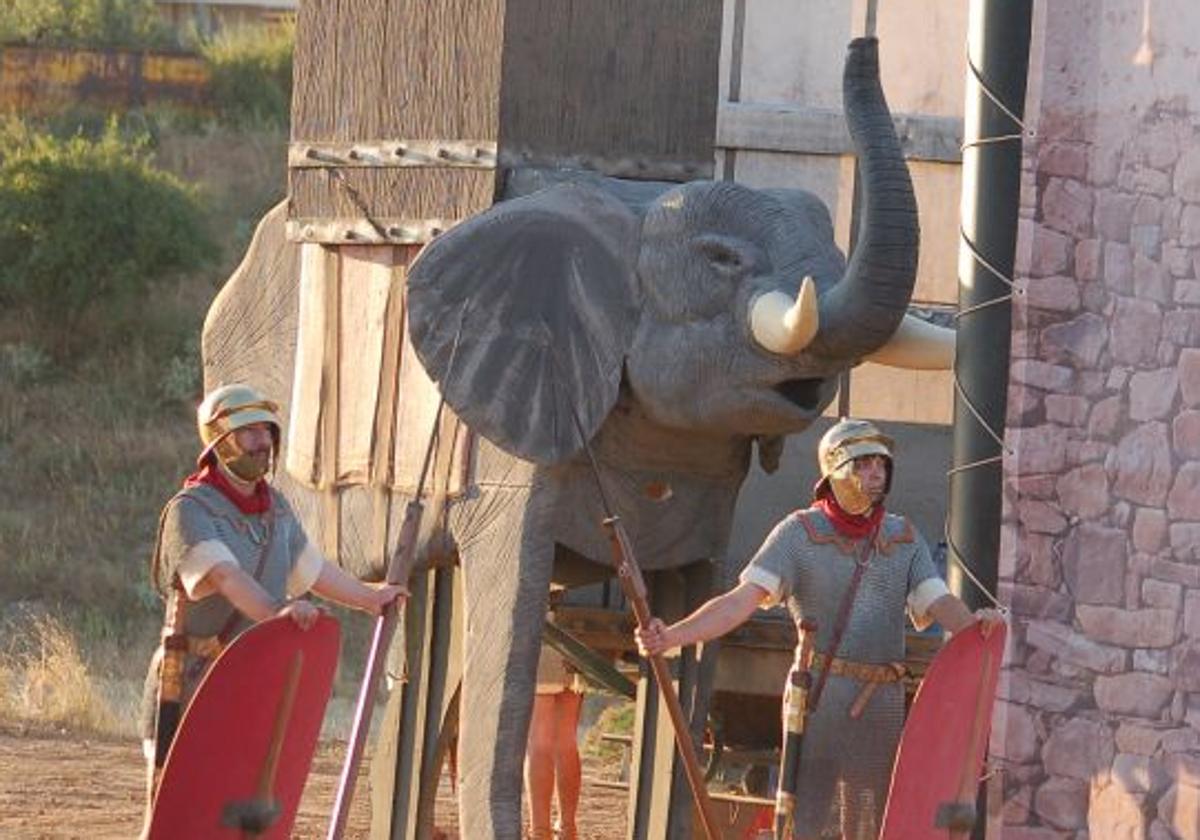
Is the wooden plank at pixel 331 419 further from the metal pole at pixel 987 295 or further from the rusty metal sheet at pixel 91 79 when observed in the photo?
the rusty metal sheet at pixel 91 79

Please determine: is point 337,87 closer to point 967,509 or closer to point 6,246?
point 967,509

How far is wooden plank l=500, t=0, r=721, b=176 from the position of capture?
12352 mm

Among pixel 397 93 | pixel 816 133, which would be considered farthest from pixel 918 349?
pixel 816 133

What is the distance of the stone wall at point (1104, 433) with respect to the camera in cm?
1188

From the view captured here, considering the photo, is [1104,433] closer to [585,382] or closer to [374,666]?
[585,382]

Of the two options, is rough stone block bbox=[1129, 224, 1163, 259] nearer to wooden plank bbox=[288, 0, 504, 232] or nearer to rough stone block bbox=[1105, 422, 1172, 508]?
rough stone block bbox=[1105, 422, 1172, 508]

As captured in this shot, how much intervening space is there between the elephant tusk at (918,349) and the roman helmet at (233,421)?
7.36 feet

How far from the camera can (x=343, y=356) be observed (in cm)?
1302

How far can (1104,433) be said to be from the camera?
39.6 ft

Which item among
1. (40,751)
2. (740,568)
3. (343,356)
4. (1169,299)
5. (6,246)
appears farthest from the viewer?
(6,246)

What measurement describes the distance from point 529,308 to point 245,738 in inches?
99.4

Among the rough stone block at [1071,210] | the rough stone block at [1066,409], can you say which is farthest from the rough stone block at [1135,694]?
the rough stone block at [1071,210]

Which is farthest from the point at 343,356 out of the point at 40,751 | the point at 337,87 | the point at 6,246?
the point at 6,246

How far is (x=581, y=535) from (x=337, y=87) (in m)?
2.01
